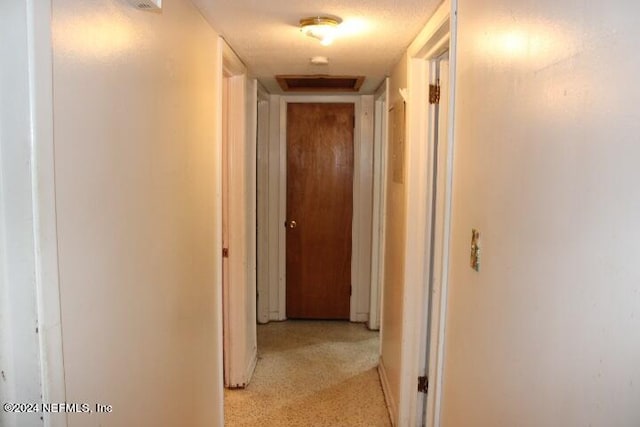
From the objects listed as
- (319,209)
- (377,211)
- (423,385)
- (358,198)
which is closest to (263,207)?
(319,209)

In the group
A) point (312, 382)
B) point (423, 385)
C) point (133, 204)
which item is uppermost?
point (133, 204)

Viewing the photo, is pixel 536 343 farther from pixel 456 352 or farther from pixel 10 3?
pixel 10 3

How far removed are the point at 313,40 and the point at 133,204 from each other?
1.42 m

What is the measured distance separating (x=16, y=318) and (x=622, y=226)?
1020 millimetres

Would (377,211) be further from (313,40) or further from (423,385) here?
(313,40)

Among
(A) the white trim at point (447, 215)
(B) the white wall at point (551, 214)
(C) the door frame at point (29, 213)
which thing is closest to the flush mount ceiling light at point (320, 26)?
(A) the white trim at point (447, 215)

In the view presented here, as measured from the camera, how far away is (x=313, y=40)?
2.32 metres

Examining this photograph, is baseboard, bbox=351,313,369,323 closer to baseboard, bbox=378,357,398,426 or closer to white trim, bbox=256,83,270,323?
white trim, bbox=256,83,270,323

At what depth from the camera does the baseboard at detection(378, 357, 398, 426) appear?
2.67 meters

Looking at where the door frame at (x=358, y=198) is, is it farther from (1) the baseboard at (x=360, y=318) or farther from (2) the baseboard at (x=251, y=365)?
(2) the baseboard at (x=251, y=365)

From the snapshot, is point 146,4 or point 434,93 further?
point 434,93

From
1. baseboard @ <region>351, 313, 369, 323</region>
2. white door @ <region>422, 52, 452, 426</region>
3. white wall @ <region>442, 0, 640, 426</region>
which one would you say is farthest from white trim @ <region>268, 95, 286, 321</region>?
white wall @ <region>442, 0, 640, 426</region>

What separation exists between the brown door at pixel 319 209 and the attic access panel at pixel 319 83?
269 mm

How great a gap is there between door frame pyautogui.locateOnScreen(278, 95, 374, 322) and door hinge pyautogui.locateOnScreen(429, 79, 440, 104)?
182cm
